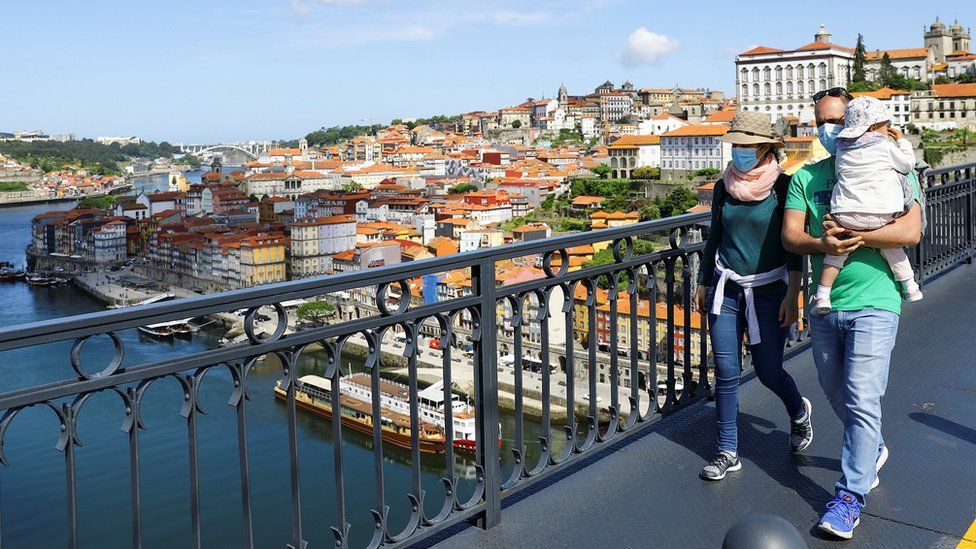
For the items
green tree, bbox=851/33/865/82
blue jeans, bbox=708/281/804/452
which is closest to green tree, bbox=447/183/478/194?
green tree, bbox=851/33/865/82

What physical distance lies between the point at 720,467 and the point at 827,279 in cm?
60

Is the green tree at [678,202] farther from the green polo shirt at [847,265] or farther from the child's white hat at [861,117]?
the child's white hat at [861,117]

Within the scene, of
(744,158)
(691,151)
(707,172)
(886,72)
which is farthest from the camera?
(886,72)

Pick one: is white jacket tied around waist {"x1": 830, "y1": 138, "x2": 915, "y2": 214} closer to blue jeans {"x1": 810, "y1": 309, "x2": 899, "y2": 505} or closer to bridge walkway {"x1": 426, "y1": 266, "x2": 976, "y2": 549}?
blue jeans {"x1": 810, "y1": 309, "x2": 899, "y2": 505}

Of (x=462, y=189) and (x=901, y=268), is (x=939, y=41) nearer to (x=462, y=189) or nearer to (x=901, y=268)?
(x=462, y=189)

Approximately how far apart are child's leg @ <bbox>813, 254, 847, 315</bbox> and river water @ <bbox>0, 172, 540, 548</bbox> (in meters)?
9.40

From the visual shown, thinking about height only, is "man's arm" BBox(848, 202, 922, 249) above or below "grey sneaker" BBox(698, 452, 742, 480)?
above

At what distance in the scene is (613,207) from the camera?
163 feet

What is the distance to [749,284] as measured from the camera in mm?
2180

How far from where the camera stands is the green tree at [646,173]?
55.2m

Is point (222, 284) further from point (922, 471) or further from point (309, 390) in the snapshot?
point (922, 471)

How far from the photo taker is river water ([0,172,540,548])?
1456 centimetres

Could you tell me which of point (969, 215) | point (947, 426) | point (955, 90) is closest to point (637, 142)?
point (955, 90)

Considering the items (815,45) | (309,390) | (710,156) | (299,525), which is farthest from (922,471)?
(815,45)
